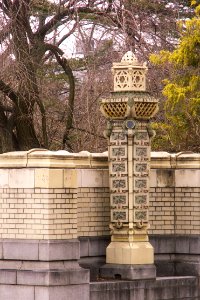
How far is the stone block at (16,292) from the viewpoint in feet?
62.6

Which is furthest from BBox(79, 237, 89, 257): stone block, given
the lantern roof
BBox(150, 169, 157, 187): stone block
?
the lantern roof

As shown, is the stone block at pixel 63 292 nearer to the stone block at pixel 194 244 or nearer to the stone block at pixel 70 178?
the stone block at pixel 70 178

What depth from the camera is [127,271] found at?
20.4 m

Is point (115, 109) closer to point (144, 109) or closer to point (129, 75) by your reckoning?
point (144, 109)

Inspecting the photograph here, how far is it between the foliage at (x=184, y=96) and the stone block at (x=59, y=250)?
9.40m

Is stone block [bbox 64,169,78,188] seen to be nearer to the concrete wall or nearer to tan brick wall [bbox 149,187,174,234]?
the concrete wall

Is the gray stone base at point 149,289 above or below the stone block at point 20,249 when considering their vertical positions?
below

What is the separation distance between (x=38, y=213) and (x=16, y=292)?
121 centimetres

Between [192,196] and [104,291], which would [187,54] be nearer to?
[192,196]

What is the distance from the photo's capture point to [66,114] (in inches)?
1256

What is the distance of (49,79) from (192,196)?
1525 centimetres

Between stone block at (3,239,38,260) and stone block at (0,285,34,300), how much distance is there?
42 centimetres

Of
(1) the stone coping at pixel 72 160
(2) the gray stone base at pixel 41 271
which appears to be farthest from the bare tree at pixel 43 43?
(2) the gray stone base at pixel 41 271

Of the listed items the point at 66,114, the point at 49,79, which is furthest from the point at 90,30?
the point at 49,79
